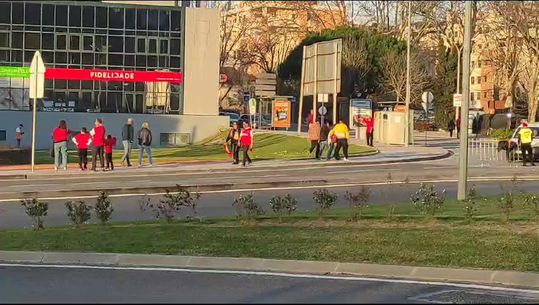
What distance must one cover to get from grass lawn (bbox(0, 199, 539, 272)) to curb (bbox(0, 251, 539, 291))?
0.83 ft

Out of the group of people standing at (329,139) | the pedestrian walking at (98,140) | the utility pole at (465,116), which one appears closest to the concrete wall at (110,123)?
the group of people standing at (329,139)

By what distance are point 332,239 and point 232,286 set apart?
2.91 m

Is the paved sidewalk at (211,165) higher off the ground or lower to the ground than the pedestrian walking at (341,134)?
lower

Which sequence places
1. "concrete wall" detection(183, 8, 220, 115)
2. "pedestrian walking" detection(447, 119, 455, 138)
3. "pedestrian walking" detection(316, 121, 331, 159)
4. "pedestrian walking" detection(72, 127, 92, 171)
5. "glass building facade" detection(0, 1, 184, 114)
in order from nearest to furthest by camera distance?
"pedestrian walking" detection(72, 127, 92, 171)
"pedestrian walking" detection(316, 121, 331, 159)
"glass building facade" detection(0, 1, 184, 114)
"concrete wall" detection(183, 8, 220, 115)
"pedestrian walking" detection(447, 119, 455, 138)

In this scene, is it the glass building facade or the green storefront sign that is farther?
the glass building facade

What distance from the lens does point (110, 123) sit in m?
49.8

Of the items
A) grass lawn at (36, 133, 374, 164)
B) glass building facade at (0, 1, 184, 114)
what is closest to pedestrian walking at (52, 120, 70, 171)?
grass lawn at (36, 133, 374, 164)

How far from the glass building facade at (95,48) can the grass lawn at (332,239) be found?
39.4 meters

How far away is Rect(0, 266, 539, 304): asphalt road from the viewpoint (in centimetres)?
734

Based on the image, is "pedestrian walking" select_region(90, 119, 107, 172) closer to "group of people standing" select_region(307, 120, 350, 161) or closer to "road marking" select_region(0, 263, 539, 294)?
"group of people standing" select_region(307, 120, 350, 161)

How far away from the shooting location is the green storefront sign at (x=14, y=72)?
164ft

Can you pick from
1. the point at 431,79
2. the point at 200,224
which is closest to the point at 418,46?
the point at 431,79

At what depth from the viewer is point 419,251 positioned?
9828 millimetres

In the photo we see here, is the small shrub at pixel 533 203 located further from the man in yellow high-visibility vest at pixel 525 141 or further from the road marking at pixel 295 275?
the man in yellow high-visibility vest at pixel 525 141
